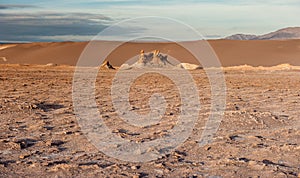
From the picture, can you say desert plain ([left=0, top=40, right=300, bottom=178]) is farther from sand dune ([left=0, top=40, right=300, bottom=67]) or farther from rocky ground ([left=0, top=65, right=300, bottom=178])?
sand dune ([left=0, top=40, right=300, bottom=67])

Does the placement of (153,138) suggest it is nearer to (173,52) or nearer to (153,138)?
(153,138)

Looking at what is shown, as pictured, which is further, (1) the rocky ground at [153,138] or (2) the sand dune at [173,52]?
(2) the sand dune at [173,52]

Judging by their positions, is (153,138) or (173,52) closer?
(153,138)

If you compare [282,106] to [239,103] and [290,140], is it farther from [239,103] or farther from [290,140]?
[290,140]

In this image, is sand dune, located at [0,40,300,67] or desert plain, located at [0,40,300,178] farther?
sand dune, located at [0,40,300,67]

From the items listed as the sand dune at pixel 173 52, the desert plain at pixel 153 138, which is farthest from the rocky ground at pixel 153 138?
the sand dune at pixel 173 52

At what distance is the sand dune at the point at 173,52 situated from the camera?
57.1m

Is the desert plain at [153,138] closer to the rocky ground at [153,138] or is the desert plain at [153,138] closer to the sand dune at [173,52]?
the rocky ground at [153,138]

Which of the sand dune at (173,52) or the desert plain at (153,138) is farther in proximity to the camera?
the sand dune at (173,52)

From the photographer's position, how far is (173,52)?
217ft

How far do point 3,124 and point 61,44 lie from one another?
7332 centimetres

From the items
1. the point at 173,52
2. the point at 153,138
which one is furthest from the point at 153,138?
the point at 173,52

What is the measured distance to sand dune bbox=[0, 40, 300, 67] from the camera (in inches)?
2248

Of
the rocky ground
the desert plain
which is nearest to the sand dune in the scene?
the desert plain
